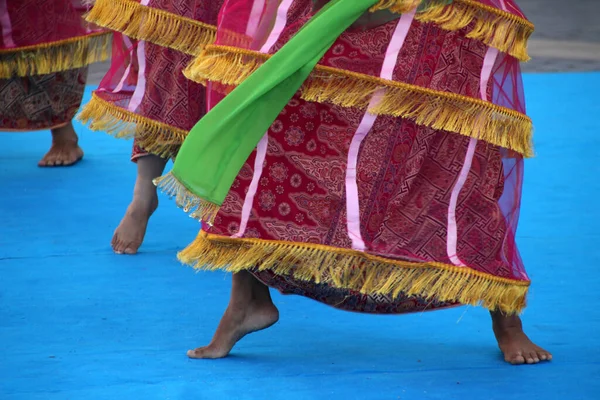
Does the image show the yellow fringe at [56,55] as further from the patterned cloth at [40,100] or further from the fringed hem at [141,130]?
the fringed hem at [141,130]

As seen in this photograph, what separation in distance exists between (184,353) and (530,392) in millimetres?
782

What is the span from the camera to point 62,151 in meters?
4.39

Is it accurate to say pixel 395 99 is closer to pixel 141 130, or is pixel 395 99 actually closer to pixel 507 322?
pixel 507 322

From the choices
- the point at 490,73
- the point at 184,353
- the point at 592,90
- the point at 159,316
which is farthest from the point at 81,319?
the point at 592,90

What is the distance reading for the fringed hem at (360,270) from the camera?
2191 millimetres

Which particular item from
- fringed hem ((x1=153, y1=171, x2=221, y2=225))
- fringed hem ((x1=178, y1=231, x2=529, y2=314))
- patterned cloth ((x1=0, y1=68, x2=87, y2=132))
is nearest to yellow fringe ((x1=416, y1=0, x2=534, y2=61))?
fringed hem ((x1=178, y1=231, x2=529, y2=314))

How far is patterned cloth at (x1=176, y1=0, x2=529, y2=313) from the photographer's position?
2.19 meters

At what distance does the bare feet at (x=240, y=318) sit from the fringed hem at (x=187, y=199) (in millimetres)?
216

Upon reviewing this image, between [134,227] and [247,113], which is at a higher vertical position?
[247,113]

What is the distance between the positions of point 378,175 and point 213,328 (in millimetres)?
650

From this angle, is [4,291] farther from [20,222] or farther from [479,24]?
[479,24]

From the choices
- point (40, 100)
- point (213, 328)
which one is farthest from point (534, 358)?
point (40, 100)

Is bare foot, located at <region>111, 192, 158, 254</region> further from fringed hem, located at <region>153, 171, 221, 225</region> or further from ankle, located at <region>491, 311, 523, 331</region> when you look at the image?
ankle, located at <region>491, 311, 523, 331</region>

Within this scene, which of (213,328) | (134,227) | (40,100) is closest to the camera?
(213,328)
